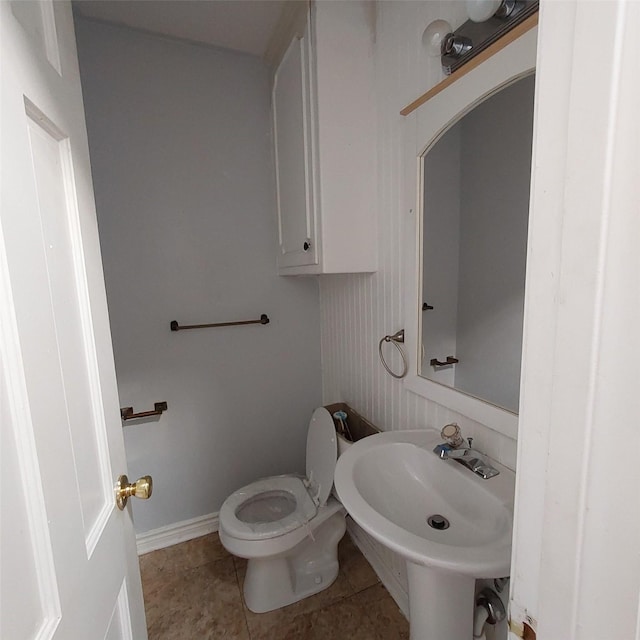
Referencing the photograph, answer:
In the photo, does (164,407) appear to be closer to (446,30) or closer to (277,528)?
(277,528)

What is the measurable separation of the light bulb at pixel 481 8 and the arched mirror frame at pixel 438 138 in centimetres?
9

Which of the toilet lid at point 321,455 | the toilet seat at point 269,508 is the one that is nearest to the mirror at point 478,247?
the toilet lid at point 321,455

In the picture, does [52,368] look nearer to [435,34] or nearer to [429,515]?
[429,515]

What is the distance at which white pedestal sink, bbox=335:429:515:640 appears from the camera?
27.7 inches

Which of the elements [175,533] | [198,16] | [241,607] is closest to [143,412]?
[175,533]

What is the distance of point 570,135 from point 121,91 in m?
1.89

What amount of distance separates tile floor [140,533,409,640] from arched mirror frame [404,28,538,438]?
1000mm

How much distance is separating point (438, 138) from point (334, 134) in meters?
0.40

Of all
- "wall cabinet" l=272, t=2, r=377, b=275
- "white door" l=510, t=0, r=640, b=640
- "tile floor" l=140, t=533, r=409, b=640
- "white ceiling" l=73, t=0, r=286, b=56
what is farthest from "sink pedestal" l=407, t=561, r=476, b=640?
"white ceiling" l=73, t=0, r=286, b=56

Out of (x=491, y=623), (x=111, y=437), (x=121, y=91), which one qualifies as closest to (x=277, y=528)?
(x=491, y=623)

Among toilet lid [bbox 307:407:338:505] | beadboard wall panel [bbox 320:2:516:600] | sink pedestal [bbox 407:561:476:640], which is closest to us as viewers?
sink pedestal [bbox 407:561:476:640]

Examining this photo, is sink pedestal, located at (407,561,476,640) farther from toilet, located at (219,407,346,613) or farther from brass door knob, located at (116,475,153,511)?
brass door knob, located at (116,475,153,511)

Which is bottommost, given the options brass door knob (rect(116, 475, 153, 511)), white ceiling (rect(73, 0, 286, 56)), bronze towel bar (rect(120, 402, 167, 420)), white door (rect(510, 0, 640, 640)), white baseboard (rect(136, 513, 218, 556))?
white baseboard (rect(136, 513, 218, 556))

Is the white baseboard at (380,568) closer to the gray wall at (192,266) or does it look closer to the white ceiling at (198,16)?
the gray wall at (192,266)
